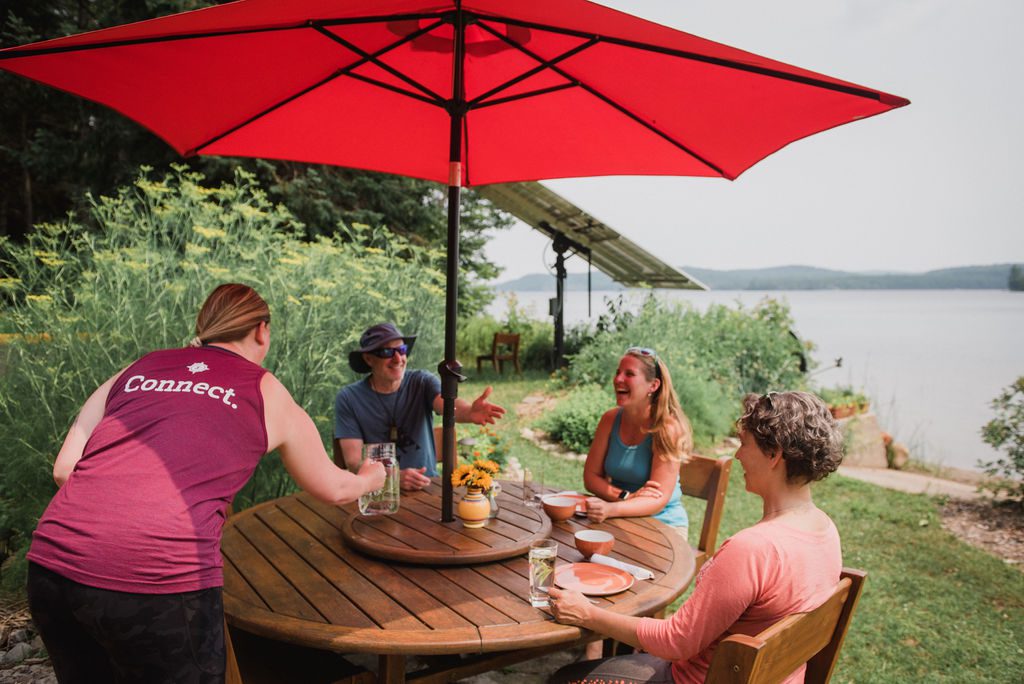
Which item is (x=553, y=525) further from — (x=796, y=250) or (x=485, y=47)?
(x=796, y=250)

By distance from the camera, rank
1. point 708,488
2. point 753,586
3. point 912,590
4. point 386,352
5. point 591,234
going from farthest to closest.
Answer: point 591,234
point 912,590
point 386,352
point 708,488
point 753,586

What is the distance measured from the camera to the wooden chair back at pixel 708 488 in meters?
2.98

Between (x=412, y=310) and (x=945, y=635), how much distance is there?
444 cm

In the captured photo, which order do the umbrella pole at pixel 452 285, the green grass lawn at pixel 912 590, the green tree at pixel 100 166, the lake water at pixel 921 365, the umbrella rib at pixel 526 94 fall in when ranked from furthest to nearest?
1. the lake water at pixel 921 365
2. the green tree at pixel 100 166
3. the green grass lawn at pixel 912 590
4. the umbrella rib at pixel 526 94
5. the umbrella pole at pixel 452 285

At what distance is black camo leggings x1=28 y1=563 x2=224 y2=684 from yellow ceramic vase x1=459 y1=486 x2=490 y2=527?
102cm

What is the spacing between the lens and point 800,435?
1.61 m

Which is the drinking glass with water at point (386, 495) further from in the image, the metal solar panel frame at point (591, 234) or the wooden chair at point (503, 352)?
the wooden chair at point (503, 352)

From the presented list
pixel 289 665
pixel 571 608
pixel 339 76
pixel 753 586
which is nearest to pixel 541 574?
pixel 571 608

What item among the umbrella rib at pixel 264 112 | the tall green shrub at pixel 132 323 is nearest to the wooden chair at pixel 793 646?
the umbrella rib at pixel 264 112

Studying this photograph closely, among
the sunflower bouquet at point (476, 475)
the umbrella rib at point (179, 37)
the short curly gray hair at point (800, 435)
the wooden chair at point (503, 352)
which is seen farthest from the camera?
the wooden chair at point (503, 352)

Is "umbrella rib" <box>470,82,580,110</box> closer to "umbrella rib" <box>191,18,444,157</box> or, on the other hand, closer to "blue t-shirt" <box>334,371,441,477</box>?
"umbrella rib" <box>191,18,444,157</box>

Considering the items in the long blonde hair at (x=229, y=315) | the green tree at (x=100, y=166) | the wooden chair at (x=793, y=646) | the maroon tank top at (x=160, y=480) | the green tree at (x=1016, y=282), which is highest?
the green tree at (x=100, y=166)

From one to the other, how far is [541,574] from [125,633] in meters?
0.99

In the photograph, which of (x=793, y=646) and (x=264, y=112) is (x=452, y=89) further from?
(x=793, y=646)
